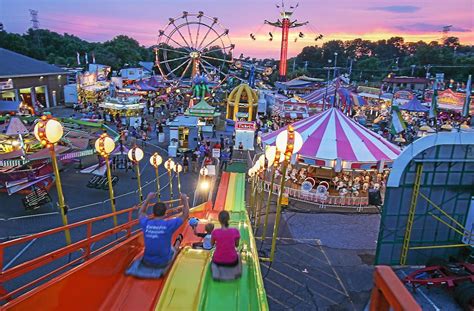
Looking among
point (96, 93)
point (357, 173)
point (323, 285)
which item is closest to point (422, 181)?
point (323, 285)

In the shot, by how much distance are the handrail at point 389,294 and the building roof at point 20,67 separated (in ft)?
124

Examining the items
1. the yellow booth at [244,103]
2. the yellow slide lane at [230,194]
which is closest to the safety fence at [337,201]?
the yellow slide lane at [230,194]

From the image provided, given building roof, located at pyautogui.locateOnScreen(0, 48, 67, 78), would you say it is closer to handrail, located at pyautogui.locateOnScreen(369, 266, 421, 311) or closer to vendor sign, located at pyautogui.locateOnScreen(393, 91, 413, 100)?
handrail, located at pyautogui.locateOnScreen(369, 266, 421, 311)

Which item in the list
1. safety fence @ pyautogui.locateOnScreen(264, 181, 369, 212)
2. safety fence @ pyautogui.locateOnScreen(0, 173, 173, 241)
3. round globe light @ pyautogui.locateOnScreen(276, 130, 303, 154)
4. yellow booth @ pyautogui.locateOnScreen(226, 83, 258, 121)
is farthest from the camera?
yellow booth @ pyautogui.locateOnScreen(226, 83, 258, 121)

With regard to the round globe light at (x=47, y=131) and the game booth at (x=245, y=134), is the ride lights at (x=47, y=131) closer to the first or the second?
the round globe light at (x=47, y=131)

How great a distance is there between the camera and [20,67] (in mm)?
35094

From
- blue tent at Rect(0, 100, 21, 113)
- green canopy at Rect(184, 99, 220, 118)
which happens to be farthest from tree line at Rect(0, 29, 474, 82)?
blue tent at Rect(0, 100, 21, 113)

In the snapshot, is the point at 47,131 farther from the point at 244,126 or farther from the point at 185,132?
the point at 185,132

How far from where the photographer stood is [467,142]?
8.52 meters

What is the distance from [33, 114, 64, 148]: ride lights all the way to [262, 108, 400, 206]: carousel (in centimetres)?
1083

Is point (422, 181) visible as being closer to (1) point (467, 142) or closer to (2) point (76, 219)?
(1) point (467, 142)

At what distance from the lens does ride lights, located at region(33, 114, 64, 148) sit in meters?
5.48

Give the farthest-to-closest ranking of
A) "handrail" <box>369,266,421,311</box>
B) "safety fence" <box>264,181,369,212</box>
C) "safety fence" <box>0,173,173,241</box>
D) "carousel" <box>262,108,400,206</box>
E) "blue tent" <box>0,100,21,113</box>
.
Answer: "blue tent" <box>0,100,21,113</box> → "carousel" <box>262,108,400,206</box> → "safety fence" <box>264,181,369,212</box> → "safety fence" <box>0,173,173,241</box> → "handrail" <box>369,266,421,311</box>

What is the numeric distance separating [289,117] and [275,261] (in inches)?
859
